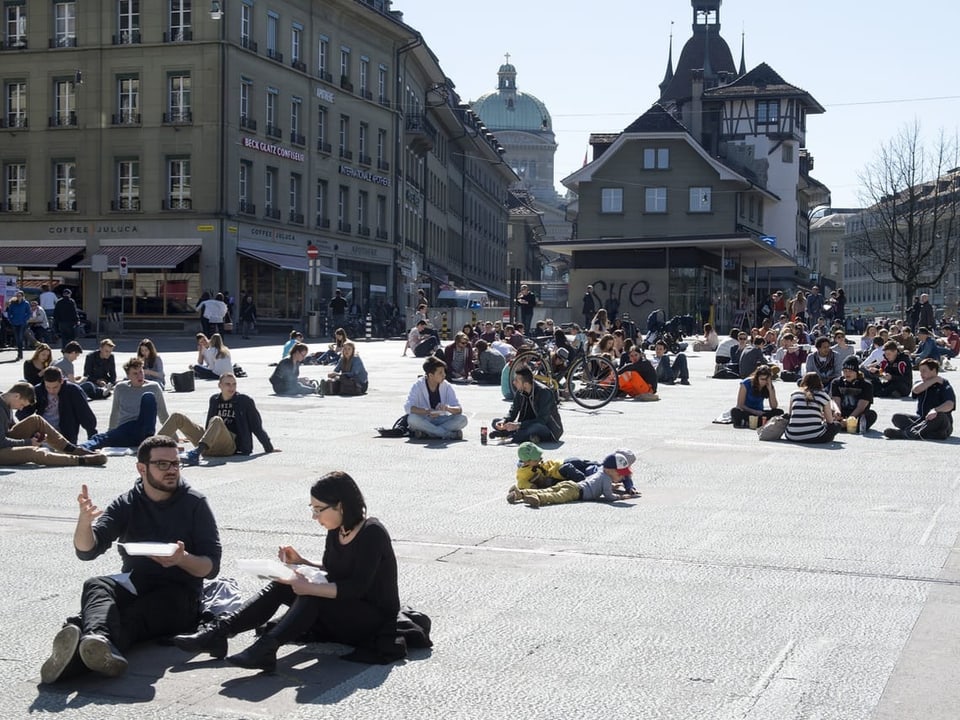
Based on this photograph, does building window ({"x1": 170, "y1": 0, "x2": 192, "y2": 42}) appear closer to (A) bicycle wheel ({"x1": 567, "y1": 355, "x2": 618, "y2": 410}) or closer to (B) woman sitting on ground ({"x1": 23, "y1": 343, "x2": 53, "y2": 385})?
(A) bicycle wheel ({"x1": 567, "y1": 355, "x2": 618, "y2": 410})

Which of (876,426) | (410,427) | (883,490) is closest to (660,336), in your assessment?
(876,426)

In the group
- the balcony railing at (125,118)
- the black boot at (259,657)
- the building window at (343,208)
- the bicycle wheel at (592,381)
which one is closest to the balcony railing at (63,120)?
the balcony railing at (125,118)

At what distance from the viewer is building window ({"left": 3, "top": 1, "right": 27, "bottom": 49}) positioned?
55.1m

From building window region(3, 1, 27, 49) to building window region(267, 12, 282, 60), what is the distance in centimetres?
945

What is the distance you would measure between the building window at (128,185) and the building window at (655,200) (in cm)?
2805

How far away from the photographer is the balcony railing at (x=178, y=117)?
53.4m

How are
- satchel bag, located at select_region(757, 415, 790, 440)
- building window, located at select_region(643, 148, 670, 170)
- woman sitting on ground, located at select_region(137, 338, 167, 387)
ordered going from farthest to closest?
1. building window, located at select_region(643, 148, 670, 170)
2. woman sitting on ground, located at select_region(137, 338, 167, 387)
3. satchel bag, located at select_region(757, 415, 790, 440)

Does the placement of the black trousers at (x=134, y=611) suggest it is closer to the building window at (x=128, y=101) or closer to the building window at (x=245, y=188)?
the building window at (x=245, y=188)

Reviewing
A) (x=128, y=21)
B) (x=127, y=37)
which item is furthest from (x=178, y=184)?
(x=128, y=21)

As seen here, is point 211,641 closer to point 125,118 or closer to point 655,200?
point 125,118

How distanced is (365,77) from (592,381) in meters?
43.9

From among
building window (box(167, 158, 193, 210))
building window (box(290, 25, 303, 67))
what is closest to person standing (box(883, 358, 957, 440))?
building window (box(167, 158, 193, 210))

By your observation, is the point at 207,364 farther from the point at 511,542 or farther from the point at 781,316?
the point at 781,316

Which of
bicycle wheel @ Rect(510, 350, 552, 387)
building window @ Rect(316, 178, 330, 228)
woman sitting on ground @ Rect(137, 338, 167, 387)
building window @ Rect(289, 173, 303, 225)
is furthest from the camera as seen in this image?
building window @ Rect(316, 178, 330, 228)
